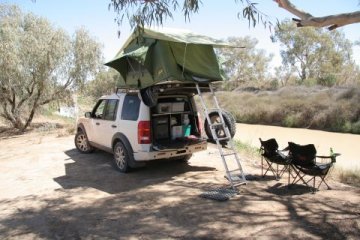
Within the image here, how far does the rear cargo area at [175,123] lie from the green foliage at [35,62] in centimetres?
1189

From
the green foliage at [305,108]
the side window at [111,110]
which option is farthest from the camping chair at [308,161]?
the green foliage at [305,108]

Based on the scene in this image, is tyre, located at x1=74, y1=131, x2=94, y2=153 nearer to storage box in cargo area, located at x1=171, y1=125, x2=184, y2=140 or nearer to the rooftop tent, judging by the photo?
storage box in cargo area, located at x1=171, y1=125, x2=184, y2=140

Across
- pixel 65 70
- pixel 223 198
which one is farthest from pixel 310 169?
pixel 65 70

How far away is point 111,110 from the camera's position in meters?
9.84

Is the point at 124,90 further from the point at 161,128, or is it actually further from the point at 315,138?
the point at 315,138

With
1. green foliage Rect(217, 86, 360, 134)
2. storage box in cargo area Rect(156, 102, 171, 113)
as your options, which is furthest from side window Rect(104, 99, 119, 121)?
green foliage Rect(217, 86, 360, 134)

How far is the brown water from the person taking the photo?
18125 mm

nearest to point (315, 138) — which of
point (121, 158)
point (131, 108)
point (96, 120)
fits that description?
point (96, 120)

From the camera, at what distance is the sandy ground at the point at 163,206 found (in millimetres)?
5578

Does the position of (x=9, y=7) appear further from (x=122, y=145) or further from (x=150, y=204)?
(x=150, y=204)

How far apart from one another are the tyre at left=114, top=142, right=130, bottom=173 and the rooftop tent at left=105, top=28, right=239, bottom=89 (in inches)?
55.9

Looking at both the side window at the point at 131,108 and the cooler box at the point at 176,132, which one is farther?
the cooler box at the point at 176,132

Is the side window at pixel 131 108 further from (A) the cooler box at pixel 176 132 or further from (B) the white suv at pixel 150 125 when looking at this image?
(A) the cooler box at pixel 176 132

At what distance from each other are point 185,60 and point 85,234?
405 cm
